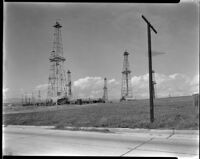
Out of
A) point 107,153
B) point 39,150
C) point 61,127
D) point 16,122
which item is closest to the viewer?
point 107,153

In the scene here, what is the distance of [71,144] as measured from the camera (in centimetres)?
911

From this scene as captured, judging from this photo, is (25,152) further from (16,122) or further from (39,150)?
(16,122)

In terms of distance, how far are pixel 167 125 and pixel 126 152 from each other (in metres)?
5.42

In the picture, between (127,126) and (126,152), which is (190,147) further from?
(127,126)

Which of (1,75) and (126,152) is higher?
(1,75)

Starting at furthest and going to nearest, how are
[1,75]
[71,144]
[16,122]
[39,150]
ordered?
[16,122] < [71,144] < [39,150] < [1,75]

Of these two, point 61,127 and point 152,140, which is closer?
point 152,140

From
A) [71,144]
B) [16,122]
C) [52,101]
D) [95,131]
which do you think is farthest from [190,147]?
[52,101]

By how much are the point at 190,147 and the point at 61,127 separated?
7.70 metres

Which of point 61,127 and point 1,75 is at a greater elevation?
point 1,75

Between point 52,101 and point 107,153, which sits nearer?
point 107,153

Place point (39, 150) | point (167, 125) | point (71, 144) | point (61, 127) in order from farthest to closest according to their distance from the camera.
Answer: point (61, 127)
point (167, 125)
point (71, 144)
point (39, 150)

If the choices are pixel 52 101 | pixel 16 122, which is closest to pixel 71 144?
pixel 16 122

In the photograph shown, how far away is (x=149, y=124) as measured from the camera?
1273cm
